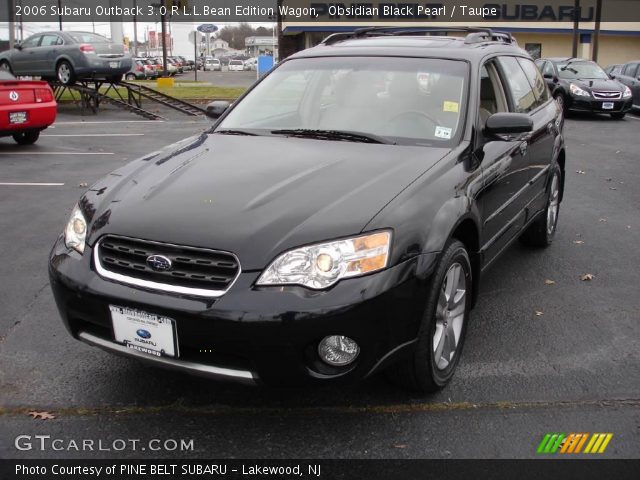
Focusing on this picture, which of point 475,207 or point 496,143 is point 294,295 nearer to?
point 475,207

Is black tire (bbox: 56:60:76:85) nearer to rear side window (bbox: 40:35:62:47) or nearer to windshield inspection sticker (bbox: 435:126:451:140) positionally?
rear side window (bbox: 40:35:62:47)

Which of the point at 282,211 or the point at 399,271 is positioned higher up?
the point at 282,211

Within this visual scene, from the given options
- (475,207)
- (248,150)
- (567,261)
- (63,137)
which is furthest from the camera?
(63,137)

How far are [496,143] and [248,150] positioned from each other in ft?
4.98

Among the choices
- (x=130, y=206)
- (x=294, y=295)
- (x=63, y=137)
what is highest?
(x=130, y=206)

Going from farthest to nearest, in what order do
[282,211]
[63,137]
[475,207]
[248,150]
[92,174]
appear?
1. [63,137]
2. [92,174]
3. [248,150]
4. [475,207]
5. [282,211]

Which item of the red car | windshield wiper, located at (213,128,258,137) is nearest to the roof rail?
windshield wiper, located at (213,128,258,137)

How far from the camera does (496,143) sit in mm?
4047

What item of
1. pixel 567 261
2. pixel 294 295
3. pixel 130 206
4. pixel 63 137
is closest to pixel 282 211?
pixel 294 295

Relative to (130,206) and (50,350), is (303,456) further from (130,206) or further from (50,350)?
(50,350)

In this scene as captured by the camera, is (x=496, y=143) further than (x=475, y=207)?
Yes

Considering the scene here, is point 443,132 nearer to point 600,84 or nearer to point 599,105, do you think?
point 599,105

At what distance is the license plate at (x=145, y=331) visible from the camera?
8.94 feet

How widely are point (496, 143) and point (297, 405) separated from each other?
2.02 metres
